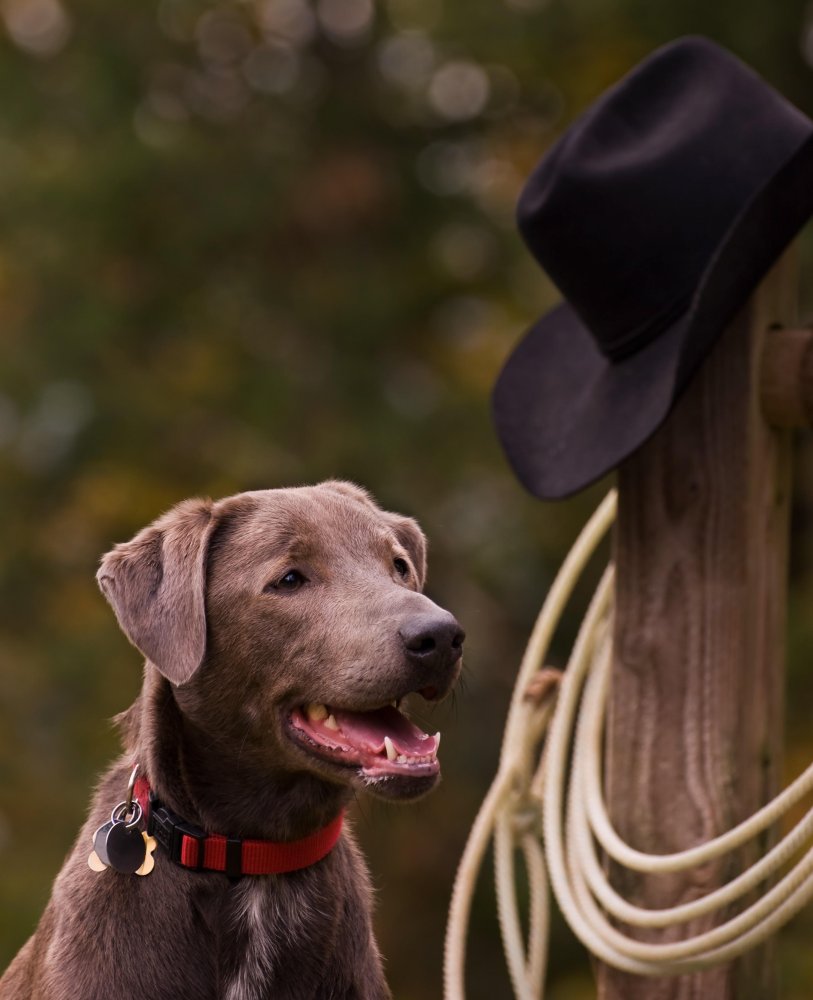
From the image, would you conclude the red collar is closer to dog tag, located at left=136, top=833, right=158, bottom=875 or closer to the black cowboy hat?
dog tag, located at left=136, top=833, right=158, bottom=875

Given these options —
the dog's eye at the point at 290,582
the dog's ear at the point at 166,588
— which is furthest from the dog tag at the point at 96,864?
the dog's eye at the point at 290,582

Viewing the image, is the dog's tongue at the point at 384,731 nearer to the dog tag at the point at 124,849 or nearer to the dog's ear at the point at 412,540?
the dog tag at the point at 124,849

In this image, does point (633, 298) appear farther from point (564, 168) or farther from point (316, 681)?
point (316, 681)

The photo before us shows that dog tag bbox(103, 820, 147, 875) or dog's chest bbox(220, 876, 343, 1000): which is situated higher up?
dog tag bbox(103, 820, 147, 875)

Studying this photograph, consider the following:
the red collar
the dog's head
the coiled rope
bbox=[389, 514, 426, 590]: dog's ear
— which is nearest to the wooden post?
the coiled rope

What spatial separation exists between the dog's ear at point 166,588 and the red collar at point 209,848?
304 millimetres

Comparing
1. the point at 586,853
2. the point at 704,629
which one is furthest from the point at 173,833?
the point at 704,629

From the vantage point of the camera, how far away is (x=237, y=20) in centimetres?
1585

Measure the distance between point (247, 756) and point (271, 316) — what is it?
39.0 ft

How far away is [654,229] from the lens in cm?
407

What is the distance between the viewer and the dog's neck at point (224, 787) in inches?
146

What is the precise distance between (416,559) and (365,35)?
12728 millimetres

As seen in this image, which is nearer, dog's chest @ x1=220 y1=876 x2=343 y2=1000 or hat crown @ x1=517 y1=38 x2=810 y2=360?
dog's chest @ x1=220 y1=876 x2=343 y2=1000

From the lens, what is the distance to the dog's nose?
343 centimetres
